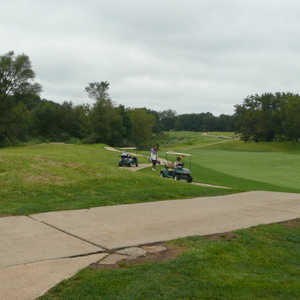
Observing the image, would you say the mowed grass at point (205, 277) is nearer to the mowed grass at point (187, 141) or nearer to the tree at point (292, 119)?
the tree at point (292, 119)

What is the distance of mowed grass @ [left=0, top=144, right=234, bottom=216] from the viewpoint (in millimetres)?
10188

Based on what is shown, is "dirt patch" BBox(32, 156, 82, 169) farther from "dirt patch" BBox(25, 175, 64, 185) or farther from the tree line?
the tree line

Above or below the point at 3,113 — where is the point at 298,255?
below

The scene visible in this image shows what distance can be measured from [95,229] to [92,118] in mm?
81363

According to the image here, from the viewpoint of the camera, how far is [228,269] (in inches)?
209

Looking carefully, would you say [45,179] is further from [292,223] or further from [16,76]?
[16,76]

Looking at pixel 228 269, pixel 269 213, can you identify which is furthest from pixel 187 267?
pixel 269 213

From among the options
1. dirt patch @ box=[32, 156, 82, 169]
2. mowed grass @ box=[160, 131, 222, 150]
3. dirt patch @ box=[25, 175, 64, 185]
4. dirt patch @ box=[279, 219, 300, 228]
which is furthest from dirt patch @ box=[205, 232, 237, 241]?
mowed grass @ box=[160, 131, 222, 150]

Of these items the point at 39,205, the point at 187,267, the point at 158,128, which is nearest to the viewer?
the point at 187,267

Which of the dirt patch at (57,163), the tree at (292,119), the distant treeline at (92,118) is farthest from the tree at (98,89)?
the dirt patch at (57,163)

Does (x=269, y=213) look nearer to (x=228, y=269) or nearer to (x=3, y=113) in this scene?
(x=228, y=269)

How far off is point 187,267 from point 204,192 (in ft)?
27.0

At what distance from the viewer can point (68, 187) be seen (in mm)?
12039

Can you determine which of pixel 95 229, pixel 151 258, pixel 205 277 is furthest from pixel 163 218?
pixel 205 277
